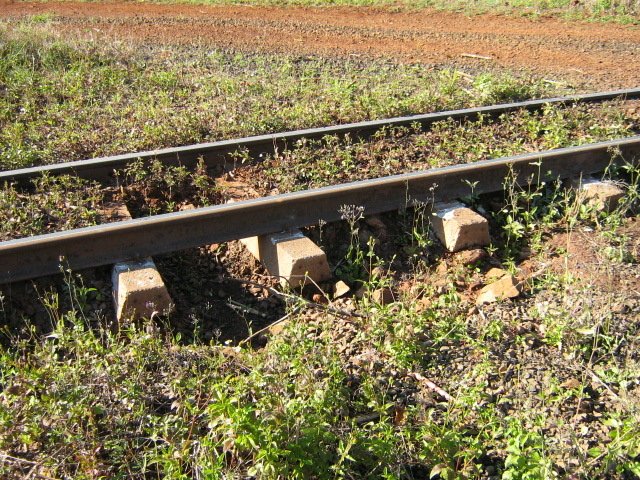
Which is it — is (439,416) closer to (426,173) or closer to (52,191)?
(426,173)

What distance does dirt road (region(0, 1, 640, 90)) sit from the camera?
11094mm

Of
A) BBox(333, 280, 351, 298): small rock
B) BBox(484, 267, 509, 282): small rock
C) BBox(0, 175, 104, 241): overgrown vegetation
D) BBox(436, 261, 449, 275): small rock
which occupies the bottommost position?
BBox(484, 267, 509, 282): small rock

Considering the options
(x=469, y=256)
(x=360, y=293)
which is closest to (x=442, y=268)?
(x=469, y=256)

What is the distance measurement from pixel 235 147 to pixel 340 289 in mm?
2266

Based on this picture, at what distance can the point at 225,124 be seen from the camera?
7523 mm

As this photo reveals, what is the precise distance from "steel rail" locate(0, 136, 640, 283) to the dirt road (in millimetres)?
3665

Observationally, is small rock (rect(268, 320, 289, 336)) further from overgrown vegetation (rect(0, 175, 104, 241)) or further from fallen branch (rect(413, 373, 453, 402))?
overgrown vegetation (rect(0, 175, 104, 241))

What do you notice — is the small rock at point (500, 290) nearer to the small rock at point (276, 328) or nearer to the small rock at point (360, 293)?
the small rock at point (360, 293)

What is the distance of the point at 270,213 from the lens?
5.45 meters

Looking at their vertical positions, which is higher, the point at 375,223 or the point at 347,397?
the point at 375,223

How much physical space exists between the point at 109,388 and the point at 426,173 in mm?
3343

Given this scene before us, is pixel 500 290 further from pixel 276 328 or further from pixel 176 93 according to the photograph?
pixel 176 93

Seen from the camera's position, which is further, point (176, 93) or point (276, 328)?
point (176, 93)

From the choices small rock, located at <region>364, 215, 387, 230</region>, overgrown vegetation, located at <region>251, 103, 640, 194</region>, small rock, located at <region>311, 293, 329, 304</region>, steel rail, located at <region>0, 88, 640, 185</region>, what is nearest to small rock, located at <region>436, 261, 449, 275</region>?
small rock, located at <region>364, 215, 387, 230</region>
